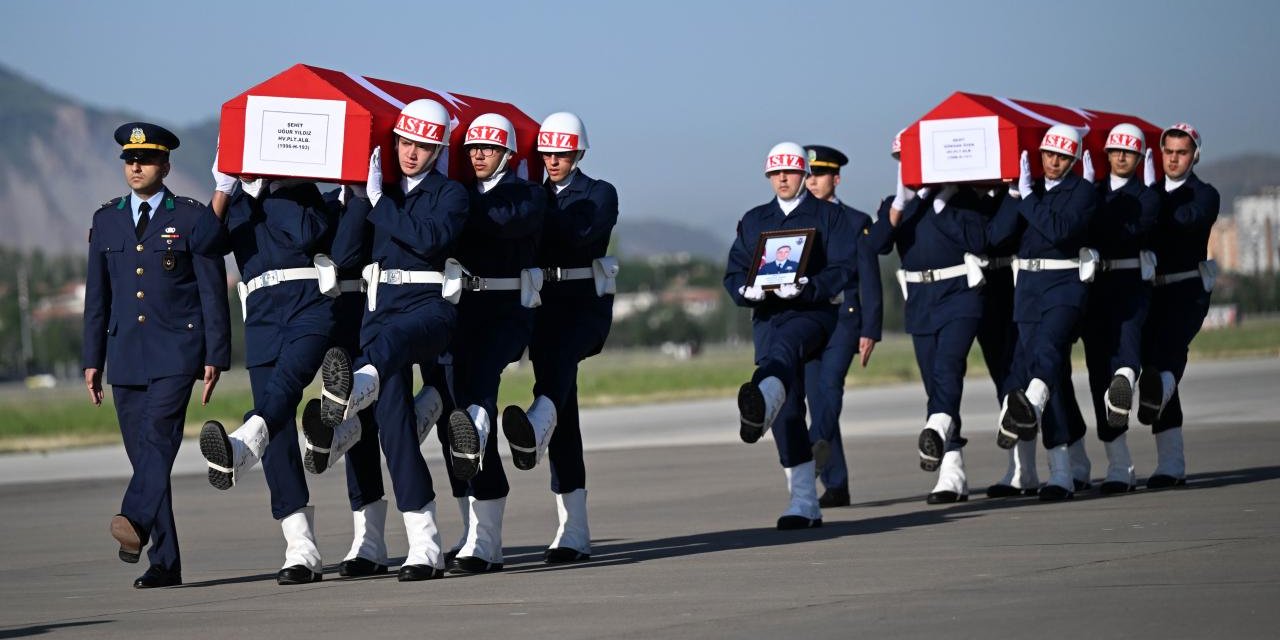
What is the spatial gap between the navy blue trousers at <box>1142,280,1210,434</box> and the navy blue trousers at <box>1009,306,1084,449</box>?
757 mm

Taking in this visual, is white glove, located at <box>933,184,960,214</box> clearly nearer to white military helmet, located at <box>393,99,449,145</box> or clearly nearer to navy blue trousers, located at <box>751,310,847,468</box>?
navy blue trousers, located at <box>751,310,847,468</box>

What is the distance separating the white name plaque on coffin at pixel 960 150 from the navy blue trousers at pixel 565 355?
3.22 metres

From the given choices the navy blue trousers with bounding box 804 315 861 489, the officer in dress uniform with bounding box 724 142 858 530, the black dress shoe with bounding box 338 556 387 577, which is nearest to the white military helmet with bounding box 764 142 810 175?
the officer in dress uniform with bounding box 724 142 858 530

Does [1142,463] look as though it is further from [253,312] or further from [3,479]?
[3,479]

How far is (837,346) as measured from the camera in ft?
44.9

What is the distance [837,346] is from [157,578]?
18.8 feet

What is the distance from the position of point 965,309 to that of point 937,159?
101cm

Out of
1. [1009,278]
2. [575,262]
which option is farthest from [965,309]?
[575,262]

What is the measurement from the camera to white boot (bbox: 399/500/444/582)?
9.12 metres

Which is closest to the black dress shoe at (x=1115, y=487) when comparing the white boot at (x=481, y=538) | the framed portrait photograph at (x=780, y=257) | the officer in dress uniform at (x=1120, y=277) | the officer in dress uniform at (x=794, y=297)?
the officer in dress uniform at (x=1120, y=277)

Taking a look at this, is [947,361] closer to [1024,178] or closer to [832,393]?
[832,393]

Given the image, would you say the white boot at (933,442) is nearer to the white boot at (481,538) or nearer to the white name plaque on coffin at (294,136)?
the white boot at (481,538)

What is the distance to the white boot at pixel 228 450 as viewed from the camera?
8594mm

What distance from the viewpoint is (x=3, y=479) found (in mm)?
20547
